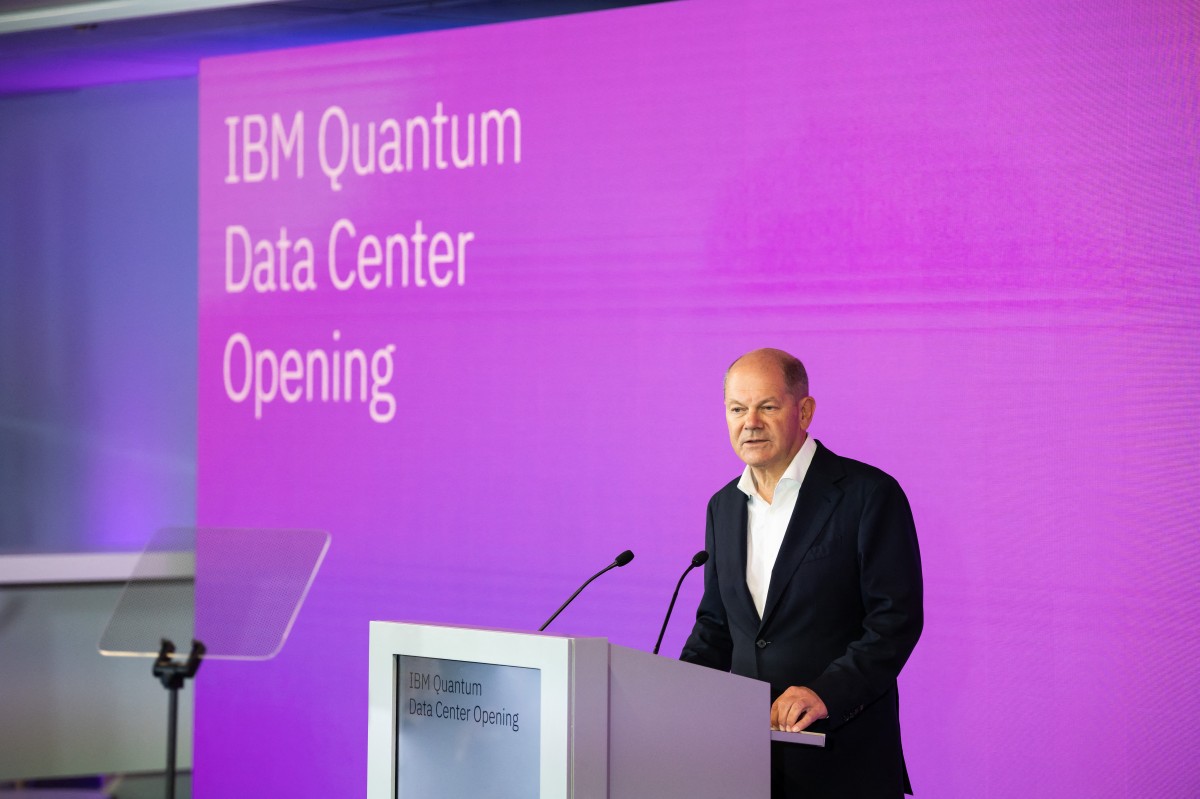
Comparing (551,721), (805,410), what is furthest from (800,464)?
(551,721)

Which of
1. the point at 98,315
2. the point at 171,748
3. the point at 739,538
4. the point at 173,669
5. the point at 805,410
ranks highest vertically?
the point at 98,315

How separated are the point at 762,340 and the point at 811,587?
58.7 inches

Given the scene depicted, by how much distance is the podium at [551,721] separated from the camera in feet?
6.72

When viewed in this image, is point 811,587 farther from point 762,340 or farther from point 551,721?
point 762,340

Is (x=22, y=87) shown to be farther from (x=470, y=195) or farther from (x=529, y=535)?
(x=529, y=535)

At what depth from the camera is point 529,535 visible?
4.53 m

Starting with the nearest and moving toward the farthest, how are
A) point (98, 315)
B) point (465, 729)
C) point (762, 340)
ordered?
point (465, 729) < point (762, 340) < point (98, 315)

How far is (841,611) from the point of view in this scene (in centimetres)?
280

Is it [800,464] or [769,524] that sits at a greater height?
[800,464]

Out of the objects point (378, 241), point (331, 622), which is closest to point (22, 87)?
point (378, 241)

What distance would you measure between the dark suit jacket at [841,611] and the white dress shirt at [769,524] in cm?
4

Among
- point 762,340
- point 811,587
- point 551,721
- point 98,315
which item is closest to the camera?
point 551,721

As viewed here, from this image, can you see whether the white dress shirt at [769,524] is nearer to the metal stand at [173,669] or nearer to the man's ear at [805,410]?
the man's ear at [805,410]

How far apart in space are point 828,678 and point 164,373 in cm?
426
